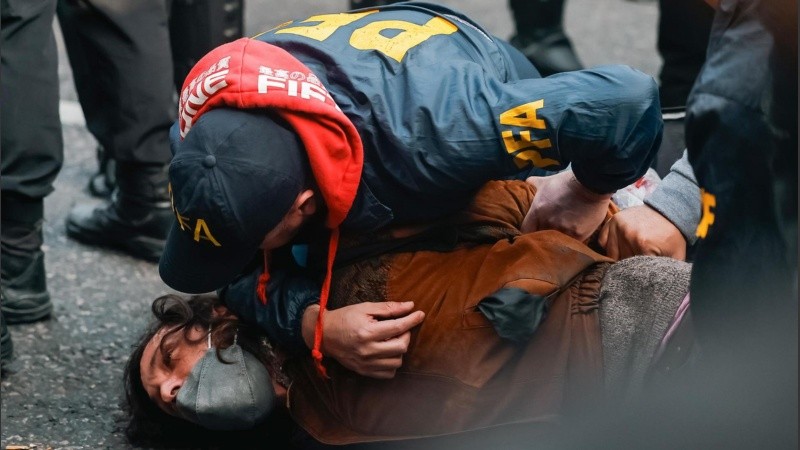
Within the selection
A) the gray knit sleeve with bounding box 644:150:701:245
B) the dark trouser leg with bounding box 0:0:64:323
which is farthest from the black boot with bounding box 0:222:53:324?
the gray knit sleeve with bounding box 644:150:701:245

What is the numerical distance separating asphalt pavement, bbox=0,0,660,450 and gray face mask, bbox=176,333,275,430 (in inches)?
10.4

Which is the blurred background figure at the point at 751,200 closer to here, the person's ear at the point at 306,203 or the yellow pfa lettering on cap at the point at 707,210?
the yellow pfa lettering on cap at the point at 707,210

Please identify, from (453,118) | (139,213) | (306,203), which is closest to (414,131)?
(453,118)

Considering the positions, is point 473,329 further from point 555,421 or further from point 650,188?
point 650,188

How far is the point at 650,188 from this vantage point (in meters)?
2.50

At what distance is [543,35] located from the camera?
4059 millimetres

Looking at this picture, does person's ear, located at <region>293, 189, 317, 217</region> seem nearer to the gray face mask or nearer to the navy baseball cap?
the navy baseball cap

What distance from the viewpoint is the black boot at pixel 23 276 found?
2795 millimetres

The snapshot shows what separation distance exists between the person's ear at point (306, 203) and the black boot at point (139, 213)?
1.18 meters

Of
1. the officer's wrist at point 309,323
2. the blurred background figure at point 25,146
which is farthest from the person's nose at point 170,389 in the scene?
the blurred background figure at point 25,146

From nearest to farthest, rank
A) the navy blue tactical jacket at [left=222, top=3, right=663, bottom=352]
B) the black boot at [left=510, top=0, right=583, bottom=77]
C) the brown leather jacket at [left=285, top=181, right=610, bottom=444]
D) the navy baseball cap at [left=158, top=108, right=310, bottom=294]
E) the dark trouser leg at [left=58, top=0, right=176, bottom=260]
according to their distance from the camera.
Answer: the navy baseball cap at [left=158, top=108, right=310, bottom=294] < the navy blue tactical jacket at [left=222, top=3, right=663, bottom=352] < the brown leather jacket at [left=285, top=181, right=610, bottom=444] < the dark trouser leg at [left=58, top=0, right=176, bottom=260] < the black boot at [left=510, top=0, right=583, bottom=77]

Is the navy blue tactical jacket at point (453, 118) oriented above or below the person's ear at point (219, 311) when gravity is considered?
above

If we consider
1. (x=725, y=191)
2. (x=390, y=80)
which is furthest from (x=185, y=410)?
(x=725, y=191)

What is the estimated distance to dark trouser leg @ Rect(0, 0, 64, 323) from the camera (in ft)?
8.73
